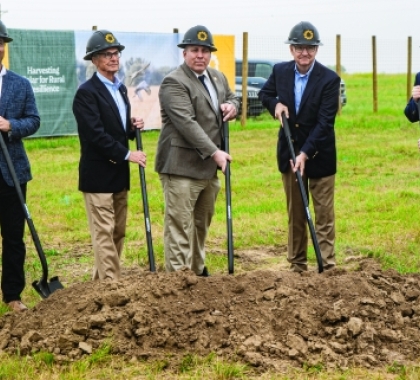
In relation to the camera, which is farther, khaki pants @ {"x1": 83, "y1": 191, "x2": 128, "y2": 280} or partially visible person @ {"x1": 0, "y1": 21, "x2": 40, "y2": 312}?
khaki pants @ {"x1": 83, "y1": 191, "x2": 128, "y2": 280}

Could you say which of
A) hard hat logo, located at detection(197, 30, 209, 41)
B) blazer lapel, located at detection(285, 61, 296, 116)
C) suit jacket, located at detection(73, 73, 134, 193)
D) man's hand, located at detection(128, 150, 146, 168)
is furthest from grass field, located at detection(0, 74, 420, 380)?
hard hat logo, located at detection(197, 30, 209, 41)

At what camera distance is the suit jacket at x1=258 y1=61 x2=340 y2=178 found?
7.62 m

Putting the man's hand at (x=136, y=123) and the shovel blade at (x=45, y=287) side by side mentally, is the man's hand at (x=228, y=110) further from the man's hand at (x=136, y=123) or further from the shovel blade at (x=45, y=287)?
the shovel blade at (x=45, y=287)

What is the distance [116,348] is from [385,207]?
626 cm

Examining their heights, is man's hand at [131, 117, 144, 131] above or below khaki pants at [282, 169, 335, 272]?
above

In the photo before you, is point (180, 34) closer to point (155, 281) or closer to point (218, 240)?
point (218, 240)

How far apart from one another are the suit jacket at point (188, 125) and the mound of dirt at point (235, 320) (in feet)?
4.04

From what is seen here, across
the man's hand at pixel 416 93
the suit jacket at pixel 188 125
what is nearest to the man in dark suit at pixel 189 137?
the suit jacket at pixel 188 125

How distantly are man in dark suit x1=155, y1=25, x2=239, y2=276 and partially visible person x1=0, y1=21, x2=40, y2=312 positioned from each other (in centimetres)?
111

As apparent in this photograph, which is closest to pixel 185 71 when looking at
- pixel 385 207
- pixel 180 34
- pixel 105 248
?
pixel 105 248

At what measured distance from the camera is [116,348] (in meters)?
5.70

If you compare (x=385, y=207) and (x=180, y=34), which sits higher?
(x=180, y=34)

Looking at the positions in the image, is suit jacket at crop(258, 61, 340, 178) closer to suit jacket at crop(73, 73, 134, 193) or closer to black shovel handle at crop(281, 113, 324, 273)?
black shovel handle at crop(281, 113, 324, 273)

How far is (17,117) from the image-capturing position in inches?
276
